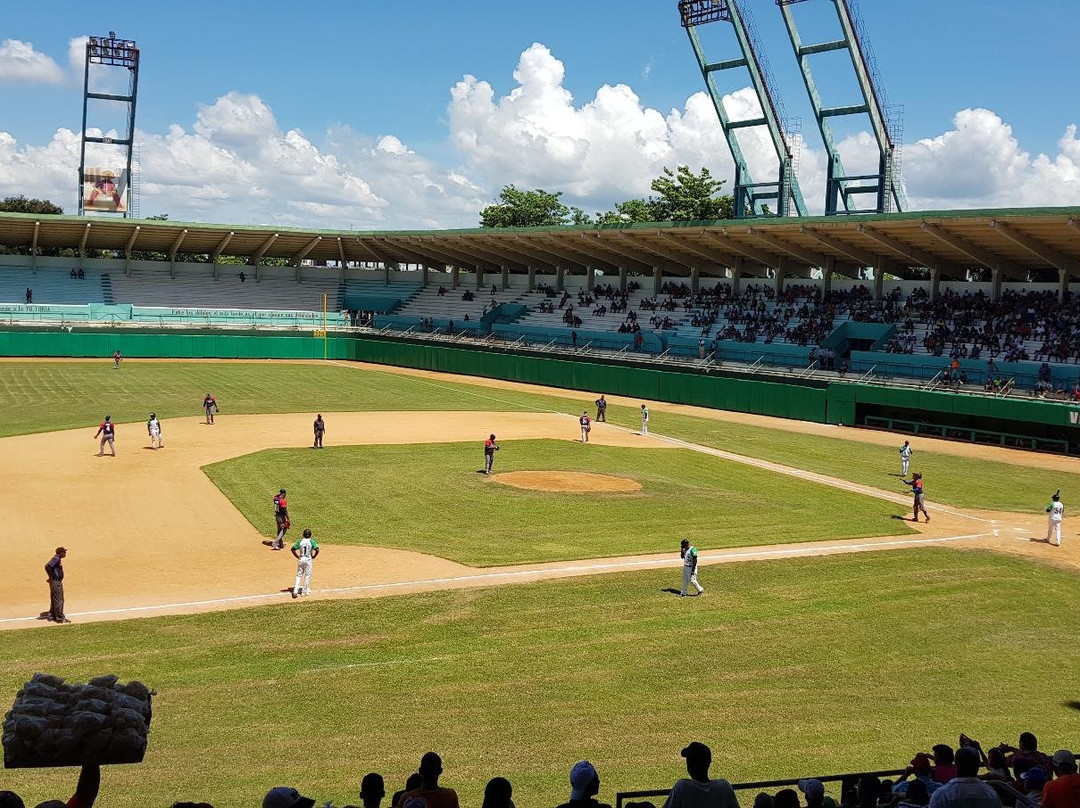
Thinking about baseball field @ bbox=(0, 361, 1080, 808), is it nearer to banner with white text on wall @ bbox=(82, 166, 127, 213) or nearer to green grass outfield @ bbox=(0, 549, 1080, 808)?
green grass outfield @ bbox=(0, 549, 1080, 808)

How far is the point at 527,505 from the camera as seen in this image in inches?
1078

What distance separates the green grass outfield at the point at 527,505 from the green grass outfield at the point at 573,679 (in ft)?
11.7

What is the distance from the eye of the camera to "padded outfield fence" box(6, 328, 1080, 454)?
1651 inches

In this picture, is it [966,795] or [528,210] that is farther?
[528,210]

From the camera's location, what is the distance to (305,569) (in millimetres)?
18812

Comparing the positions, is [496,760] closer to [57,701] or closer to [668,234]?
[57,701]

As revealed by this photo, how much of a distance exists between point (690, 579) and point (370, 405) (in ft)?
112

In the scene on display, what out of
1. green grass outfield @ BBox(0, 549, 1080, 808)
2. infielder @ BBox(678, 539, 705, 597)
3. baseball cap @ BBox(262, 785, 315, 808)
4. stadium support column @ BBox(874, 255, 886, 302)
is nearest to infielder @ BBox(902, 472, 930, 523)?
green grass outfield @ BBox(0, 549, 1080, 808)

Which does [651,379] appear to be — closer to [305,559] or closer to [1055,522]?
[1055,522]

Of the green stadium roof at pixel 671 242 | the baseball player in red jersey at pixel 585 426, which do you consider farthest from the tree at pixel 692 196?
the baseball player in red jersey at pixel 585 426

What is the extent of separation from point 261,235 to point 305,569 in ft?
222

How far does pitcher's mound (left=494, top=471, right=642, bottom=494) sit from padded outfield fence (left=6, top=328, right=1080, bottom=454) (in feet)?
65.1

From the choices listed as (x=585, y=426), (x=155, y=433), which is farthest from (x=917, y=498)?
(x=155, y=433)

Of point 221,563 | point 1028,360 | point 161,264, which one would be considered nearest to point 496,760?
point 221,563
